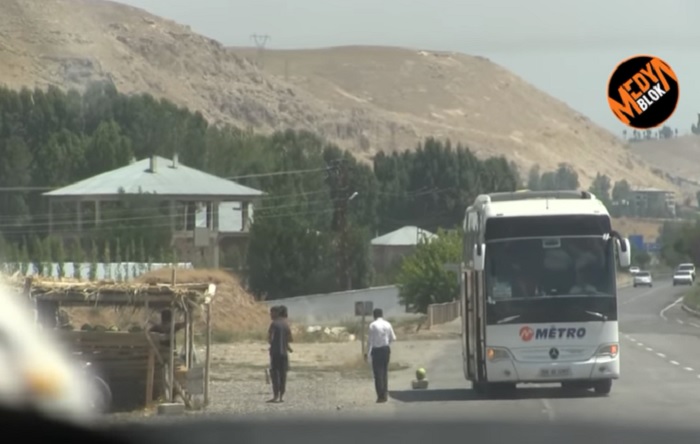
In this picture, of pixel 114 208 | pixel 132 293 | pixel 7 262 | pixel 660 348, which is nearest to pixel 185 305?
pixel 132 293

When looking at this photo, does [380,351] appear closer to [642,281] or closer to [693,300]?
[693,300]

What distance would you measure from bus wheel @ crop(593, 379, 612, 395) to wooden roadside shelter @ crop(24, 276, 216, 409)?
6390 mm

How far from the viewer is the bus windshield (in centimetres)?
2206

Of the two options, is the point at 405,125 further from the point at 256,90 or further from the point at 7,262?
the point at 7,262

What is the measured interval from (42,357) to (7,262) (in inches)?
1794

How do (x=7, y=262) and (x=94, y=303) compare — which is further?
(x=7, y=262)

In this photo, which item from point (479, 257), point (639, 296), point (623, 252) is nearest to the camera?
point (623, 252)

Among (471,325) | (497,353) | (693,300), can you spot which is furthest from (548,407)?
(693,300)

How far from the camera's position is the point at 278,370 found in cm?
2473

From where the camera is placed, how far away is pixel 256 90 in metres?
180

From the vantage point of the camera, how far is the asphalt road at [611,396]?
1556cm

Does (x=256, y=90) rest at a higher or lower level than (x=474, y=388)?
higher

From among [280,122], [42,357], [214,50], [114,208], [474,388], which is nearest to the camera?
[42,357]

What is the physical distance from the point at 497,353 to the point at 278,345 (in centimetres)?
400
